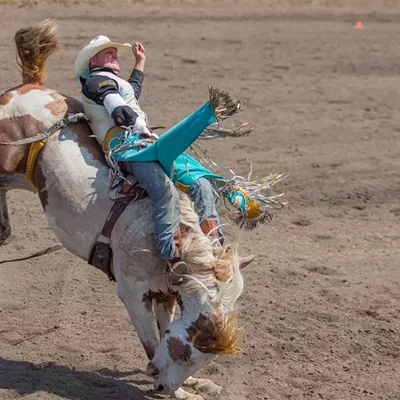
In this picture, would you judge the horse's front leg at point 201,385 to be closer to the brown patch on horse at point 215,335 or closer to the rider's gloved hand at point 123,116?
the brown patch on horse at point 215,335

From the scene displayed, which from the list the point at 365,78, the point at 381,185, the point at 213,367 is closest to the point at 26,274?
the point at 213,367

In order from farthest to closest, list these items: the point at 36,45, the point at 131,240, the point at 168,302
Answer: the point at 36,45, the point at 168,302, the point at 131,240

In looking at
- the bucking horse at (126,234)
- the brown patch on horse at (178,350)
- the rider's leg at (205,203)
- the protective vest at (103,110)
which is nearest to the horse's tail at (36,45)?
the bucking horse at (126,234)

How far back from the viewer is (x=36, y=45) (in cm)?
522

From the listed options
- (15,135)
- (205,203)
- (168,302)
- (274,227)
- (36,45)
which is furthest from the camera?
(274,227)

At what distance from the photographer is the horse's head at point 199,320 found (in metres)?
4.42

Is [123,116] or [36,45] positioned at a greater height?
[36,45]

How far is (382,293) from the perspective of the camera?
21.0ft

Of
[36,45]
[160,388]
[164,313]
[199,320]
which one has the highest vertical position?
[36,45]

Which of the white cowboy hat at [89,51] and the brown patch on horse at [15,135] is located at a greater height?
the white cowboy hat at [89,51]

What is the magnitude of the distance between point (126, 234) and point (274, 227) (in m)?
3.10

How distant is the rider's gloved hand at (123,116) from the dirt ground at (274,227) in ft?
4.83

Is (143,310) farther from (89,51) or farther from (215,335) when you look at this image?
(89,51)

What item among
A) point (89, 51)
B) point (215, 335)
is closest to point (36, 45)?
point (89, 51)
